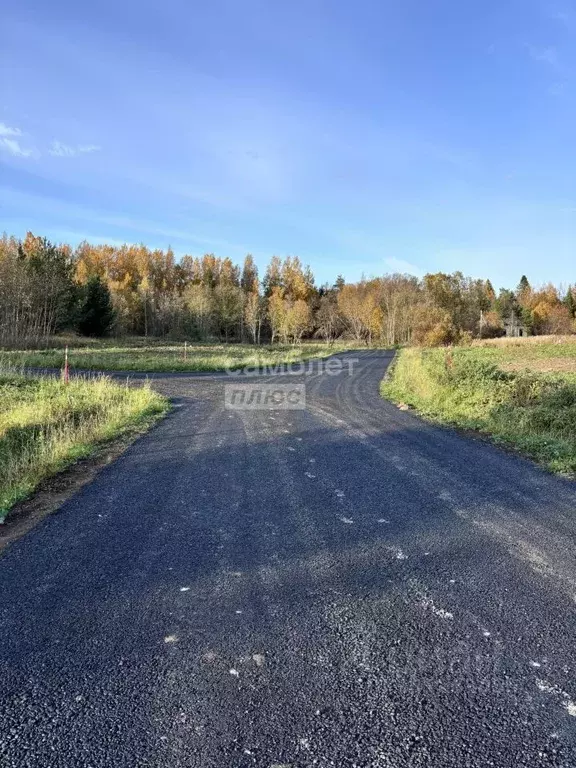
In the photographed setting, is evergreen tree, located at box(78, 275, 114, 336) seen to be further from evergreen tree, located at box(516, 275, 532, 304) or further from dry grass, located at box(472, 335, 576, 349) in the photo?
evergreen tree, located at box(516, 275, 532, 304)

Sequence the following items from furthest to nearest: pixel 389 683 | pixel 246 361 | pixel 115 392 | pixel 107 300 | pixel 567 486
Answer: pixel 107 300 → pixel 246 361 → pixel 115 392 → pixel 567 486 → pixel 389 683

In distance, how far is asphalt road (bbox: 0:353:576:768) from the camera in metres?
2.07

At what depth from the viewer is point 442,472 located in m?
6.53

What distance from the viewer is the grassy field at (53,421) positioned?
6137 mm

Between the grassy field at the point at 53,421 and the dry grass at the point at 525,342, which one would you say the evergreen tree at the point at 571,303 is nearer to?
the dry grass at the point at 525,342

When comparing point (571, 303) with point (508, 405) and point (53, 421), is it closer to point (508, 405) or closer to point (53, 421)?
point (508, 405)

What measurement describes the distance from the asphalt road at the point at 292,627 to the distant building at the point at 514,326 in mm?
84848

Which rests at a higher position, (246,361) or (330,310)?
(330,310)

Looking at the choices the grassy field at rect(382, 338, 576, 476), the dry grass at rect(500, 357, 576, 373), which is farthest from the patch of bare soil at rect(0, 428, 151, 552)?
the dry grass at rect(500, 357, 576, 373)

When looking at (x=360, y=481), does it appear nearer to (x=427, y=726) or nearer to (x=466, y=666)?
(x=466, y=666)

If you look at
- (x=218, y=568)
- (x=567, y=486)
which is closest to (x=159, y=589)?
(x=218, y=568)

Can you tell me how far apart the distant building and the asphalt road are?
84.8 meters

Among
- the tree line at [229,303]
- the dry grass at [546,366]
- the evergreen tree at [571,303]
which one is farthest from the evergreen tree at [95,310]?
the evergreen tree at [571,303]

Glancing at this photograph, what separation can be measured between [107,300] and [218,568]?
49.6 metres
